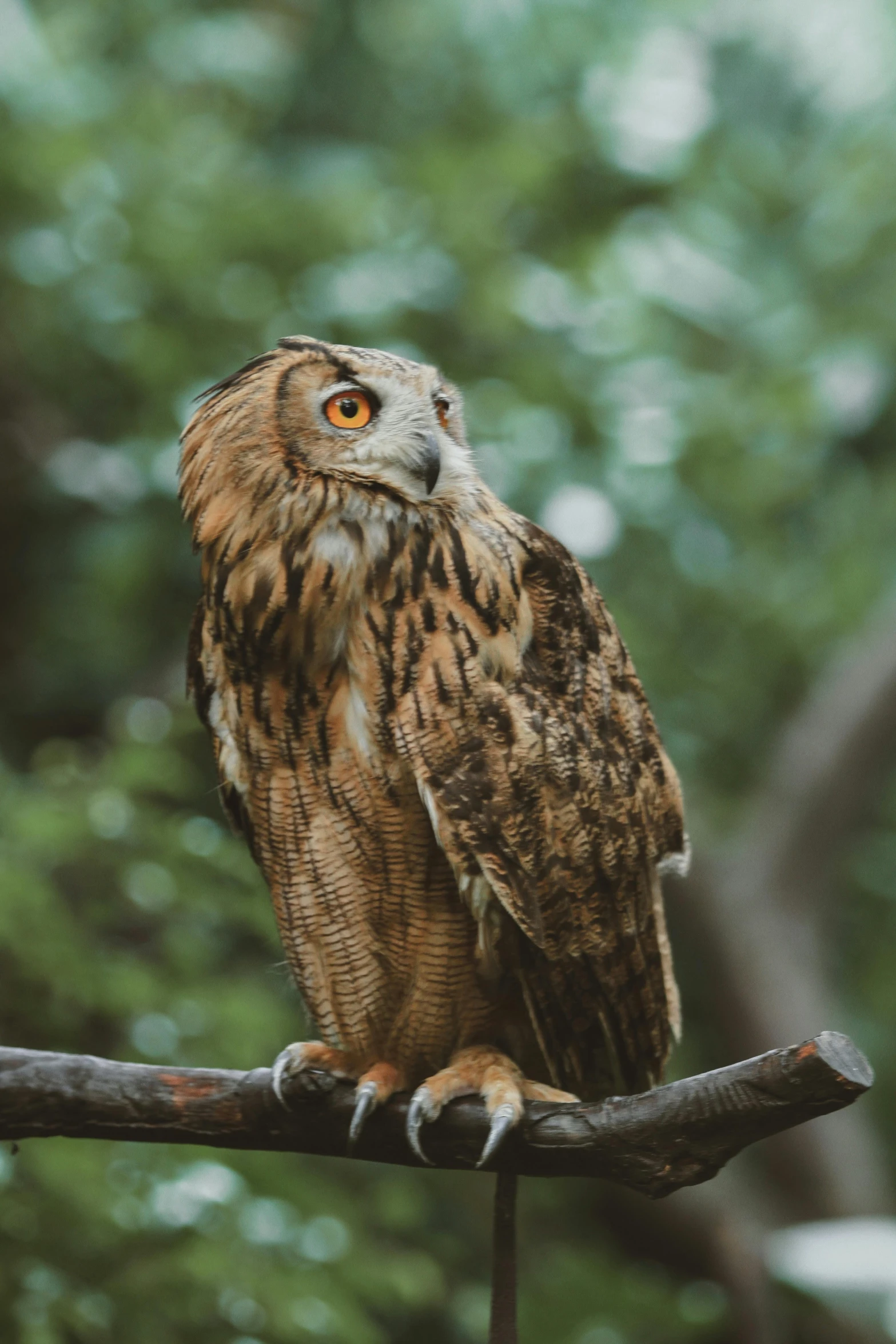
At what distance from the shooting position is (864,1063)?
4.47 feet

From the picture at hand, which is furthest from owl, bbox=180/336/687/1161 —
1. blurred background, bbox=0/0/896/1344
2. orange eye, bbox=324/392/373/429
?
blurred background, bbox=0/0/896/1344

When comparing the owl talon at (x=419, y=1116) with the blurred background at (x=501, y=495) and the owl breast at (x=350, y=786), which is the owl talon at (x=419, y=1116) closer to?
the owl breast at (x=350, y=786)

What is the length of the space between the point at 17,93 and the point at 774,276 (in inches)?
125

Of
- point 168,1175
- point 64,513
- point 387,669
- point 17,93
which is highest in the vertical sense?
point 17,93

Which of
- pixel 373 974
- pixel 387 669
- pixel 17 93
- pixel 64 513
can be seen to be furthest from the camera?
pixel 64 513

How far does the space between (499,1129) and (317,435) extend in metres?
0.98

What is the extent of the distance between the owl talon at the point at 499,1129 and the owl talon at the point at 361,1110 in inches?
8.4

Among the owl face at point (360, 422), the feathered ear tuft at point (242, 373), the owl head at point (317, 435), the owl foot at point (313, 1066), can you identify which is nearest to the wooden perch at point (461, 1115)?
the owl foot at point (313, 1066)

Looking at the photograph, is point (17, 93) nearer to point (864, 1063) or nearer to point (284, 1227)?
point (284, 1227)

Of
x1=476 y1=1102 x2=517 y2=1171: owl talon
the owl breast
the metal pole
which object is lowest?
the metal pole

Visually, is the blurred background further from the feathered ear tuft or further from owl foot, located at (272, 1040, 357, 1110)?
the feathered ear tuft

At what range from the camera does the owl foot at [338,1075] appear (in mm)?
1874

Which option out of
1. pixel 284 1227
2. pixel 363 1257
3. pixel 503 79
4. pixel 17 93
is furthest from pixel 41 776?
pixel 503 79

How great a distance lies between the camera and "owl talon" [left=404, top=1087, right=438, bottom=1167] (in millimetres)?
1812
